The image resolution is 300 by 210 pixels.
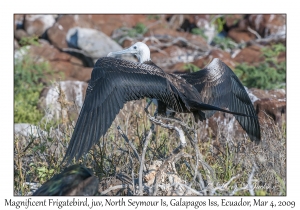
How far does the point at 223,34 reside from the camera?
1437cm

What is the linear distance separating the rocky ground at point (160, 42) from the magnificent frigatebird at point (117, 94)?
12.7 feet

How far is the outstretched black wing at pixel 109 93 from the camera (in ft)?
17.3

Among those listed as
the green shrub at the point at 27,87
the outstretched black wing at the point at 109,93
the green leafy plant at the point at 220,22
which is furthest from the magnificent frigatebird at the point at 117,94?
the green leafy plant at the point at 220,22

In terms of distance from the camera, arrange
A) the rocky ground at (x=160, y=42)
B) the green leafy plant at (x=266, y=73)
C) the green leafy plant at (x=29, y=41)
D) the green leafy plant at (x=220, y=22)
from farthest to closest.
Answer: the green leafy plant at (x=220, y=22) < the green leafy plant at (x=29, y=41) < the rocky ground at (x=160, y=42) < the green leafy plant at (x=266, y=73)

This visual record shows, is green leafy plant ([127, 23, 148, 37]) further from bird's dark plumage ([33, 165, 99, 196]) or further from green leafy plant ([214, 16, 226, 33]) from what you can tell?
bird's dark plumage ([33, 165, 99, 196])

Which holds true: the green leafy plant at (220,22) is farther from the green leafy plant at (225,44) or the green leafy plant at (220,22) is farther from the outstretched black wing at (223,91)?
the outstretched black wing at (223,91)

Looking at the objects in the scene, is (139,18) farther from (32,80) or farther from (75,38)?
(32,80)

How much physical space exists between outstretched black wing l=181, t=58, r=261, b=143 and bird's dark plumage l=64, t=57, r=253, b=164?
17.6 inches

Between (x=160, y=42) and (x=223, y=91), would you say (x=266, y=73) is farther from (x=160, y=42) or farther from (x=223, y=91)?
(x=223, y=91)

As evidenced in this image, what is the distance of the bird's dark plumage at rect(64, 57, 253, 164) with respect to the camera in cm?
528

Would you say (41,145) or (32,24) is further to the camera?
(32,24)

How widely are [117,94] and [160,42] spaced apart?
741 centimetres
